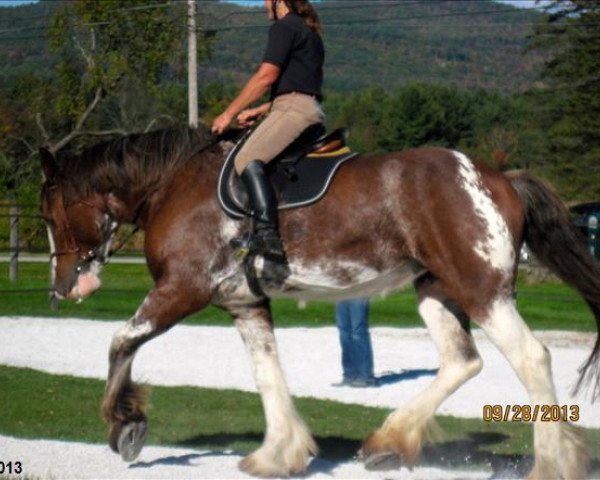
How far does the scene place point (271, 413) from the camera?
25.2ft

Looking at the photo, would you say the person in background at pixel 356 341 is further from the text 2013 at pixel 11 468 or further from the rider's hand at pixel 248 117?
the text 2013 at pixel 11 468

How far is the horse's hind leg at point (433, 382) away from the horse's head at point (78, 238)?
7.30 ft

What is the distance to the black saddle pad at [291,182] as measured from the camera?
7.39m

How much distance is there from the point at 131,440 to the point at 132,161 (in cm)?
191

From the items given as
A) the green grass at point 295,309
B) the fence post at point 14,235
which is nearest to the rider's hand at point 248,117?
the green grass at point 295,309

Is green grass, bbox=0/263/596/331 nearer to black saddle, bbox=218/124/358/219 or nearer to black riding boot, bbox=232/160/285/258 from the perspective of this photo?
black saddle, bbox=218/124/358/219

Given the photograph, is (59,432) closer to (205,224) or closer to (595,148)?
(205,224)

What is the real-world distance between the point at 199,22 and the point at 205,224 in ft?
77.3

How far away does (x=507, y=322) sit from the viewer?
7.01 meters

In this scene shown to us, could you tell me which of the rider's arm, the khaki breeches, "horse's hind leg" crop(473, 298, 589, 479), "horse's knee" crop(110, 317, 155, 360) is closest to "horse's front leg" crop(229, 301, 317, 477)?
"horse's knee" crop(110, 317, 155, 360)

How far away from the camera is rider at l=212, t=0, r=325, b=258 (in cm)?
729

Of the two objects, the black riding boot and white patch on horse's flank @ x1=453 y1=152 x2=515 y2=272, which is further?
the black riding boot

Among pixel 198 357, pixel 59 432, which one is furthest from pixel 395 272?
pixel 198 357

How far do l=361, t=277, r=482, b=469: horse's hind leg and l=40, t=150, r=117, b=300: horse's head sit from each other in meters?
2.23
